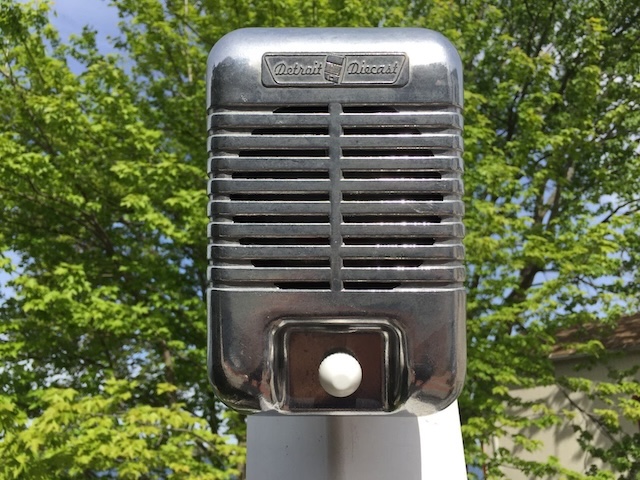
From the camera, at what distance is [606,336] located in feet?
32.2

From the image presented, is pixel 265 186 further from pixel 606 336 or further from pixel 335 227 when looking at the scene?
pixel 606 336

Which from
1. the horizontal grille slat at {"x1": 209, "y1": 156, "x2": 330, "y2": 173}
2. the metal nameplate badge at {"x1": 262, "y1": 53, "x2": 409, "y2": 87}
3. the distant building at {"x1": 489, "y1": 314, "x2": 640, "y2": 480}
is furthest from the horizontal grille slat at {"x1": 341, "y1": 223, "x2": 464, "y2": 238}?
the distant building at {"x1": 489, "y1": 314, "x2": 640, "y2": 480}

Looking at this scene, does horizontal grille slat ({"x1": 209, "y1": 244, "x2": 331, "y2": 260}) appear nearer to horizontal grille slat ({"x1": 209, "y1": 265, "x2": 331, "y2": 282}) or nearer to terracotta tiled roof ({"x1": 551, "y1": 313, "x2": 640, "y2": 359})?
horizontal grille slat ({"x1": 209, "y1": 265, "x2": 331, "y2": 282})

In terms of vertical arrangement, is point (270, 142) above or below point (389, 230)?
above

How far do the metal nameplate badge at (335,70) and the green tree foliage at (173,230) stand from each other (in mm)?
5616

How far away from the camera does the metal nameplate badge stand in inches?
50.4

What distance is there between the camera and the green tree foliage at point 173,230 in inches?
307

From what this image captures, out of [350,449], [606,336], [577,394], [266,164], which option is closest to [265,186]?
[266,164]

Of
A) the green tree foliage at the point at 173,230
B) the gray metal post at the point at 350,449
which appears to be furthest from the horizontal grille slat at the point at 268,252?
the green tree foliage at the point at 173,230

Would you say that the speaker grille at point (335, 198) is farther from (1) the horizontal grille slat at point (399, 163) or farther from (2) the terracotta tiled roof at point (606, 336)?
(2) the terracotta tiled roof at point (606, 336)

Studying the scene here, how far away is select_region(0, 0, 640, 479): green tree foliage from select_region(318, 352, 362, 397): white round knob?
18.1 ft

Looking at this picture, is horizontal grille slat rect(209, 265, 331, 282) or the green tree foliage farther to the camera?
the green tree foliage

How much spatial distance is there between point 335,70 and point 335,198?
0.22m

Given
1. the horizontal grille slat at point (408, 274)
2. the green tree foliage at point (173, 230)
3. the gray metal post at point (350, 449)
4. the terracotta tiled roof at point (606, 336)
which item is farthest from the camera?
the terracotta tiled roof at point (606, 336)
